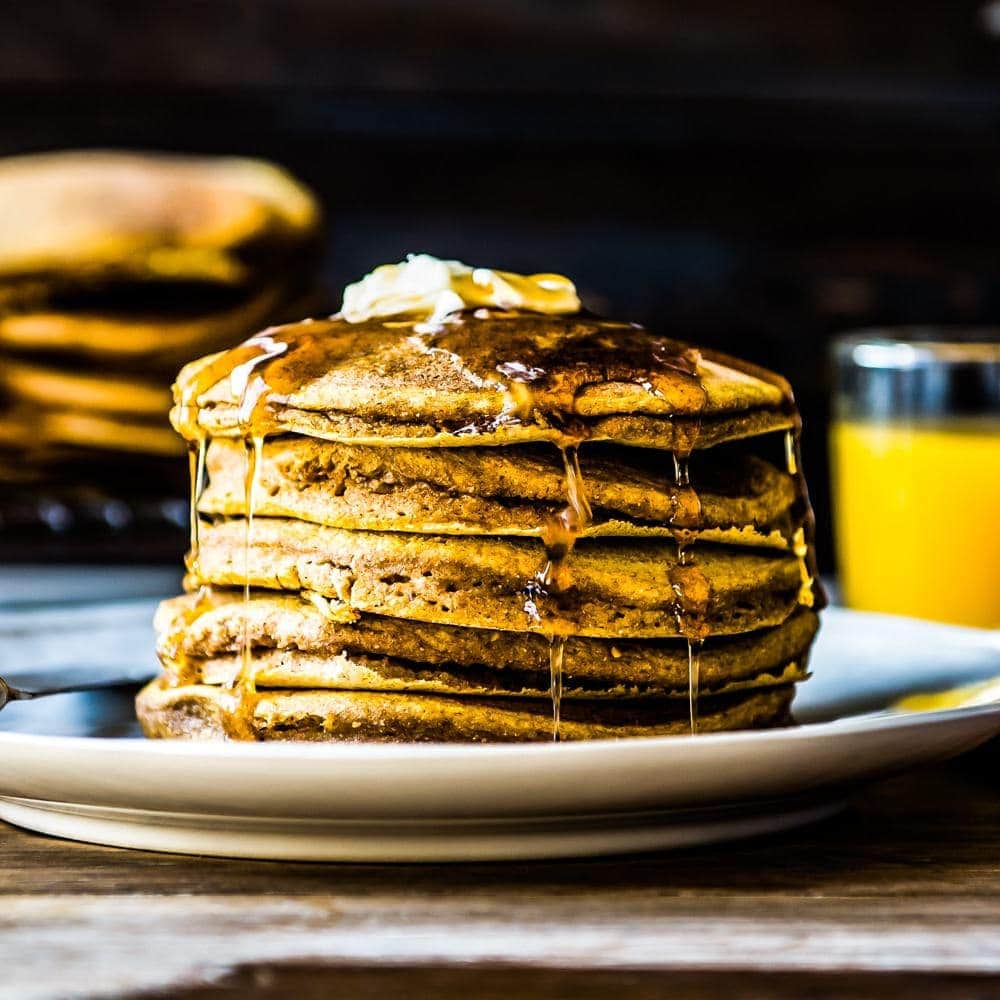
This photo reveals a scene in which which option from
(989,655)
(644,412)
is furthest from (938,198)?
(644,412)

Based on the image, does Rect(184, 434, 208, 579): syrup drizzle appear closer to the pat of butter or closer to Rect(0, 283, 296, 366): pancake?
the pat of butter

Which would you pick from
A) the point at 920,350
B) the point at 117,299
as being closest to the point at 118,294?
the point at 117,299

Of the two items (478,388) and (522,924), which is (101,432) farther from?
(522,924)

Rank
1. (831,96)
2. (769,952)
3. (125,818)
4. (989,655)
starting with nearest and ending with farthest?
(769,952) → (125,818) → (989,655) → (831,96)

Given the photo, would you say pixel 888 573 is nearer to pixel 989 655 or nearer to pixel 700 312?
pixel 989 655

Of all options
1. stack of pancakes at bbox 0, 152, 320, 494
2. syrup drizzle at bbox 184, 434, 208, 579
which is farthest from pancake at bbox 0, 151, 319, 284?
syrup drizzle at bbox 184, 434, 208, 579

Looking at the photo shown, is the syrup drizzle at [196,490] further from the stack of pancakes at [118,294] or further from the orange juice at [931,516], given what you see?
the stack of pancakes at [118,294]
